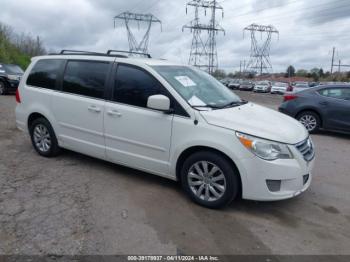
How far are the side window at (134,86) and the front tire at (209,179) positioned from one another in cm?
97

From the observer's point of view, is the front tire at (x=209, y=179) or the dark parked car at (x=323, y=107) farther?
the dark parked car at (x=323, y=107)

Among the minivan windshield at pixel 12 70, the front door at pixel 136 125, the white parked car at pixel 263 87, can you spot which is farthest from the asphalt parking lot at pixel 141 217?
the white parked car at pixel 263 87

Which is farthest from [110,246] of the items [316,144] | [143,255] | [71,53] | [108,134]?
[316,144]

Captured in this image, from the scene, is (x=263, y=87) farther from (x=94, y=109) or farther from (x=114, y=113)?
(x=114, y=113)

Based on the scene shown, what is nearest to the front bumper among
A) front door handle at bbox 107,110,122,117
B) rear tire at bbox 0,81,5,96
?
front door handle at bbox 107,110,122,117

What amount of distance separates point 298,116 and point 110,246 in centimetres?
781

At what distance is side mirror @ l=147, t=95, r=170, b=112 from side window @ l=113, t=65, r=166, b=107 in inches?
8.0

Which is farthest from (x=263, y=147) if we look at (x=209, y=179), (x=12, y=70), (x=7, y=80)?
(x=12, y=70)

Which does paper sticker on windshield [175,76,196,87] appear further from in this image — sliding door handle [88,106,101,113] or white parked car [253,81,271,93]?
white parked car [253,81,271,93]

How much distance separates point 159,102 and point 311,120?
21.7 ft

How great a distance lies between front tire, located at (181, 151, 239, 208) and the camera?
4.12 meters

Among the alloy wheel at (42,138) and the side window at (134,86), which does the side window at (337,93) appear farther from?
the alloy wheel at (42,138)

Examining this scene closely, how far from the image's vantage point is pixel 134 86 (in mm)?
4891

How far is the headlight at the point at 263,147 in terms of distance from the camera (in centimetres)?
398
